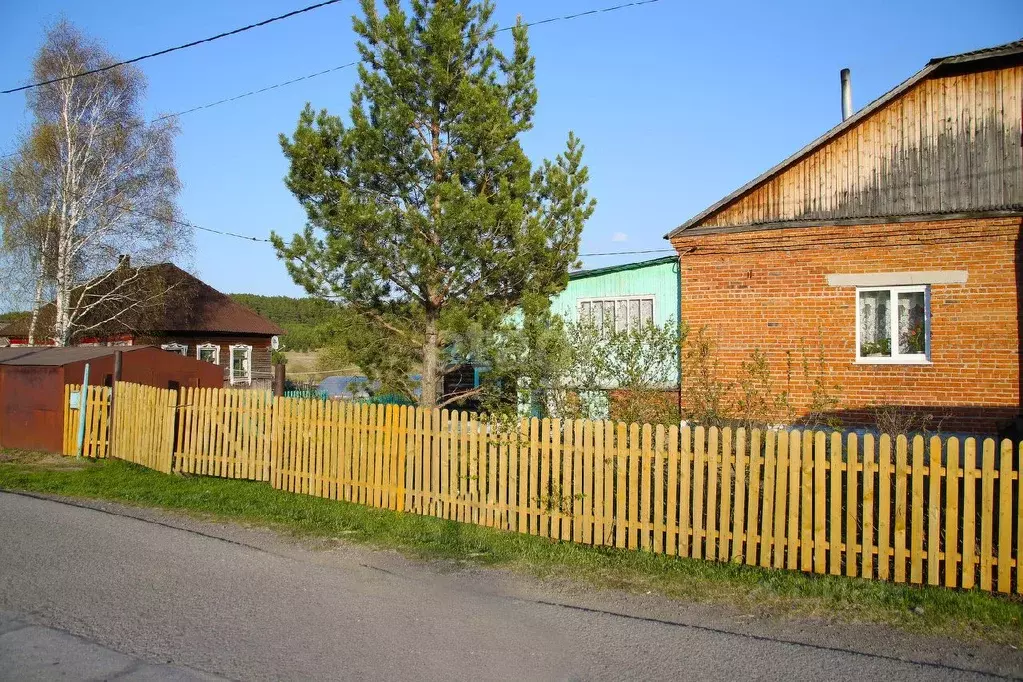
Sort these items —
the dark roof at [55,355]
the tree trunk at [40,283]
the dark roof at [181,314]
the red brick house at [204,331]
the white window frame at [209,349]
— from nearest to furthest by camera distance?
1. the dark roof at [55,355]
2. the tree trunk at [40,283]
3. the dark roof at [181,314]
4. the red brick house at [204,331]
5. the white window frame at [209,349]

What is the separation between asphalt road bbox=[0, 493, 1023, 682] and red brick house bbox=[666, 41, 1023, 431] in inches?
303

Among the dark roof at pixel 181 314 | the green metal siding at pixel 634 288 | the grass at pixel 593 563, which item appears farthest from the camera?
the dark roof at pixel 181 314

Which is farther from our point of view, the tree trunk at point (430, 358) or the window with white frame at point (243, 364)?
the window with white frame at point (243, 364)

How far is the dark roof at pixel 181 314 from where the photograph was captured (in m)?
26.3

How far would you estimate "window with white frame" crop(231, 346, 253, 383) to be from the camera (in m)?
35.9

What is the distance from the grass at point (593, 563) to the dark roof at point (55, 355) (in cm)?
369

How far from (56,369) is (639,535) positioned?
37.8ft

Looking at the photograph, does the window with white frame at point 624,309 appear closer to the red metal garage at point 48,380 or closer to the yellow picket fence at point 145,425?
the yellow picket fence at point 145,425

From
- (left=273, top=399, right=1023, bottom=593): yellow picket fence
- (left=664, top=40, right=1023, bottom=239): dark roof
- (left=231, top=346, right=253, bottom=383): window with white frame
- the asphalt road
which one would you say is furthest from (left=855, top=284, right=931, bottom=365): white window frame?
(left=231, top=346, right=253, bottom=383): window with white frame

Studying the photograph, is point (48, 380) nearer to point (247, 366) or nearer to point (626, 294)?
point (626, 294)

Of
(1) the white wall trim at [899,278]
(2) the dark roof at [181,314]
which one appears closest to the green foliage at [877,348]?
(1) the white wall trim at [899,278]

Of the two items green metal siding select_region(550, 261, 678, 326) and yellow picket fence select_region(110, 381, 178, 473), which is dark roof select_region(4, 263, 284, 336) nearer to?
yellow picket fence select_region(110, 381, 178, 473)

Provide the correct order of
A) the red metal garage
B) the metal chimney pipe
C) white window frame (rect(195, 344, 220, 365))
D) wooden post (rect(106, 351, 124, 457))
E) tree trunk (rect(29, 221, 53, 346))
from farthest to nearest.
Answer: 1. white window frame (rect(195, 344, 220, 365))
2. tree trunk (rect(29, 221, 53, 346))
3. the metal chimney pipe
4. the red metal garage
5. wooden post (rect(106, 351, 124, 457))

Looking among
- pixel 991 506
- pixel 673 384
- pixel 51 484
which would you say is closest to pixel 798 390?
pixel 673 384
